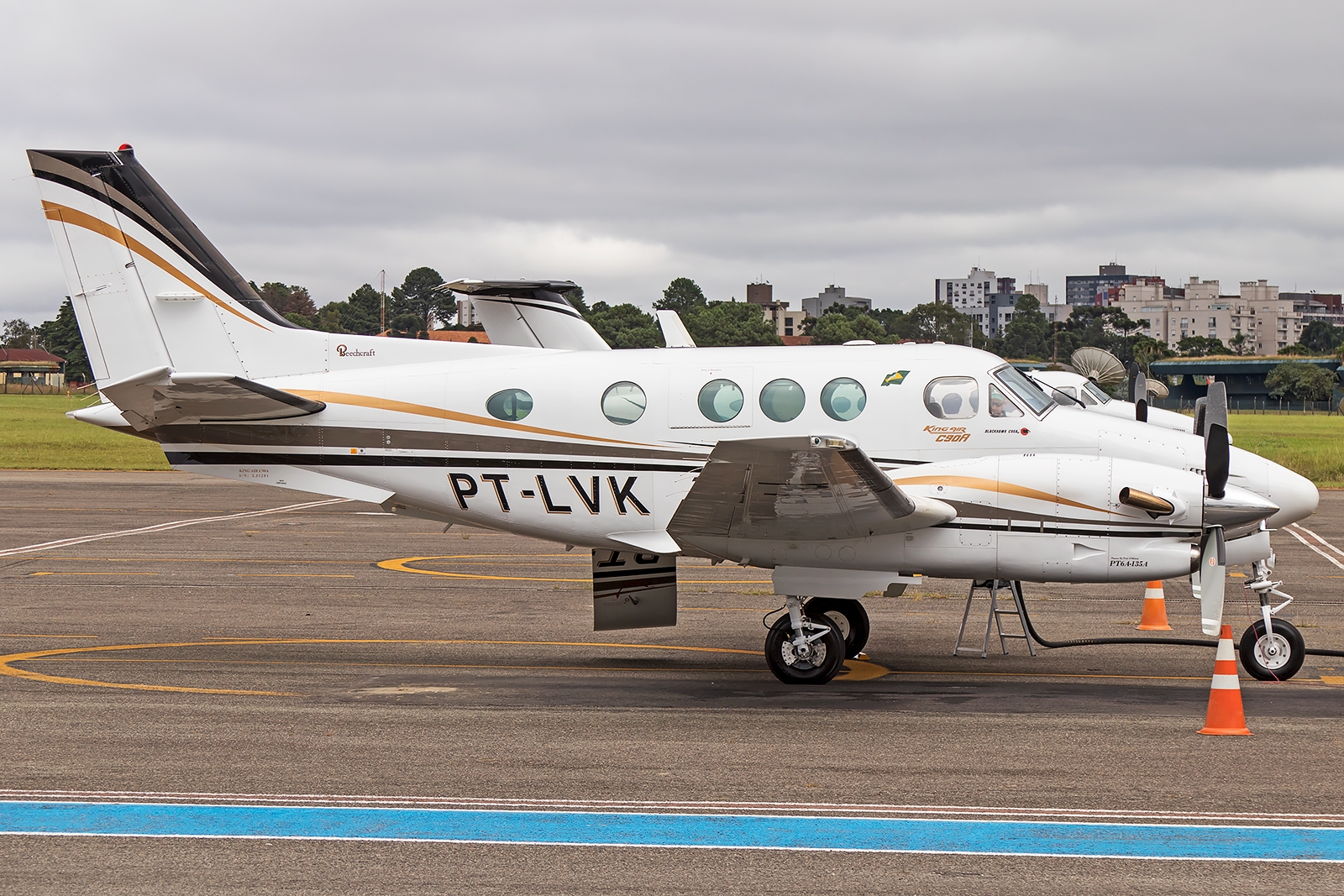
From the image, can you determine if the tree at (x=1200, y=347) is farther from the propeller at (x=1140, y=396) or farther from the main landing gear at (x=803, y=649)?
the main landing gear at (x=803, y=649)

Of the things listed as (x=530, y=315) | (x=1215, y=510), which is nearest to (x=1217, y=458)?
(x=1215, y=510)

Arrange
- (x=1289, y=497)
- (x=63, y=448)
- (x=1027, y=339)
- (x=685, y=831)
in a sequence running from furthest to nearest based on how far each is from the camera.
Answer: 1. (x=1027, y=339)
2. (x=63, y=448)
3. (x=1289, y=497)
4. (x=685, y=831)

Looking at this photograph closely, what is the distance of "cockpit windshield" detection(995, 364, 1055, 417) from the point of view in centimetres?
1222

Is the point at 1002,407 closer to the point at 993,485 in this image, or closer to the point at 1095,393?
the point at 993,485

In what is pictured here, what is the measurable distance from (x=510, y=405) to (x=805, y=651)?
12.5 feet

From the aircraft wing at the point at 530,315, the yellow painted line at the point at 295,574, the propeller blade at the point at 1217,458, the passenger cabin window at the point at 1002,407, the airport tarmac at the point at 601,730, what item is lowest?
the yellow painted line at the point at 295,574

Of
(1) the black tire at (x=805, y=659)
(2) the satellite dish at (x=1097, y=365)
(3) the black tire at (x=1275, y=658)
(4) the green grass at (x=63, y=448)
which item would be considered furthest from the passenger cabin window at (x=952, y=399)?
(2) the satellite dish at (x=1097, y=365)

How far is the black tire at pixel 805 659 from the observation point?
472 inches

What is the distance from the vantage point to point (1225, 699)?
9977 millimetres

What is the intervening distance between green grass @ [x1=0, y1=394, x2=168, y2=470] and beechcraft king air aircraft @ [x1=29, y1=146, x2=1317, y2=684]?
15.2 meters

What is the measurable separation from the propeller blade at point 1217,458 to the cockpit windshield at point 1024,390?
157cm

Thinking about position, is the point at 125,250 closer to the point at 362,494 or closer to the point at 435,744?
the point at 362,494

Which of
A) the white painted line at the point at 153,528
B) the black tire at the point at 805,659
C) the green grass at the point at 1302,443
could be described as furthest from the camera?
the green grass at the point at 1302,443

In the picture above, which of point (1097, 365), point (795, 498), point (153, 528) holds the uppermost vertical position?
point (1097, 365)
